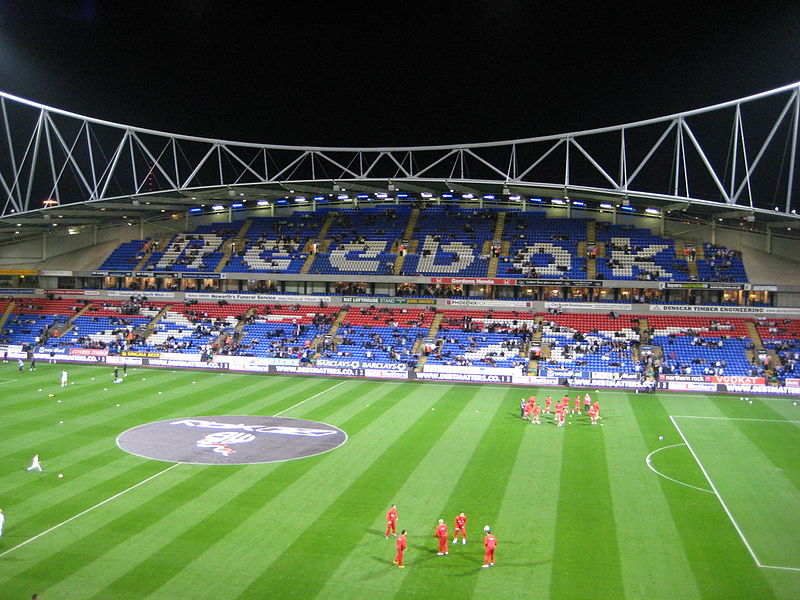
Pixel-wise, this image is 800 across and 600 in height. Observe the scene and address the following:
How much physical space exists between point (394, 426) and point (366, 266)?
29.5 meters

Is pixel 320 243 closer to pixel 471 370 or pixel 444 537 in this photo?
pixel 471 370

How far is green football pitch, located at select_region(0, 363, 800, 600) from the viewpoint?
53.0ft

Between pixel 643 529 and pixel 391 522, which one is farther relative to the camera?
pixel 643 529

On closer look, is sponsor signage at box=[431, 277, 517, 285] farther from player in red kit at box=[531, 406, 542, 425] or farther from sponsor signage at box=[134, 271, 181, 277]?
sponsor signage at box=[134, 271, 181, 277]

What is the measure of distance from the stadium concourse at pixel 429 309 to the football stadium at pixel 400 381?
0.28m

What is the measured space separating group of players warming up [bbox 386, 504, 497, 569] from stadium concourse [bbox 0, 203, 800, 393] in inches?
1113

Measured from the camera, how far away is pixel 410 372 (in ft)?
156

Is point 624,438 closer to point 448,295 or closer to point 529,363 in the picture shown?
point 529,363

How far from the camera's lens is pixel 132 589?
15477 mm

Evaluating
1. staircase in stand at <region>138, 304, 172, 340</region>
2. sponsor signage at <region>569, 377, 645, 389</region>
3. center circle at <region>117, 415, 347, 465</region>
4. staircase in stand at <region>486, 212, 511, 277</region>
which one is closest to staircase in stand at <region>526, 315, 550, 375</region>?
sponsor signage at <region>569, 377, 645, 389</region>

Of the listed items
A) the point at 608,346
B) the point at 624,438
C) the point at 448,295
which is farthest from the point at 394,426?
the point at 448,295

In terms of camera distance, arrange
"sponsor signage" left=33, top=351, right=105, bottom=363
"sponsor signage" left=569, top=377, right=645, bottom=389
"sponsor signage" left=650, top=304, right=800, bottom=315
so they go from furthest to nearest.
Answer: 1. "sponsor signage" left=33, top=351, right=105, bottom=363
2. "sponsor signage" left=650, top=304, right=800, bottom=315
3. "sponsor signage" left=569, top=377, right=645, bottom=389

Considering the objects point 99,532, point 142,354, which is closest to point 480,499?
point 99,532

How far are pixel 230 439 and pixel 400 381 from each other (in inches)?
750
